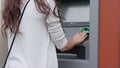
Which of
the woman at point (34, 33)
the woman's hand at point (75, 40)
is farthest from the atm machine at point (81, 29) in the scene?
the woman at point (34, 33)

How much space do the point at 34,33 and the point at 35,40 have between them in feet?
0.16

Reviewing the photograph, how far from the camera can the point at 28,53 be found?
6.76 ft

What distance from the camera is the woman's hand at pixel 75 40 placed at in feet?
7.14

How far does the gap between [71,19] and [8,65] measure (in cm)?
66

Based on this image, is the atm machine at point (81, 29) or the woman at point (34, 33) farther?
the atm machine at point (81, 29)

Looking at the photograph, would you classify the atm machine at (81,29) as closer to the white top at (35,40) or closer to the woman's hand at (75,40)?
the woman's hand at (75,40)

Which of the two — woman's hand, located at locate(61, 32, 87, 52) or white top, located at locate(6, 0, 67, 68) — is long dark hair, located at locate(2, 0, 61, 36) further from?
woman's hand, located at locate(61, 32, 87, 52)

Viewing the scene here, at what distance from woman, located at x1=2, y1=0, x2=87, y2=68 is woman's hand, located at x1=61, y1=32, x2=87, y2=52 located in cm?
8

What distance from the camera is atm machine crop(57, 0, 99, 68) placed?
217 centimetres

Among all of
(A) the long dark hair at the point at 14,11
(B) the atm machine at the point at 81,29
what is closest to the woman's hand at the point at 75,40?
(B) the atm machine at the point at 81,29

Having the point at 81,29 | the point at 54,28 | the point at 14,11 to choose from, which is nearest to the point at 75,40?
the point at 81,29

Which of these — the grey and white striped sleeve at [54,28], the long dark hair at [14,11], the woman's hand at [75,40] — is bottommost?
the woman's hand at [75,40]

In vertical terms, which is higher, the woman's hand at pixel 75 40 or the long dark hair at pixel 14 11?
the long dark hair at pixel 14 11

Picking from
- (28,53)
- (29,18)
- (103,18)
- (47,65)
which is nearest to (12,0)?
(29,18)
